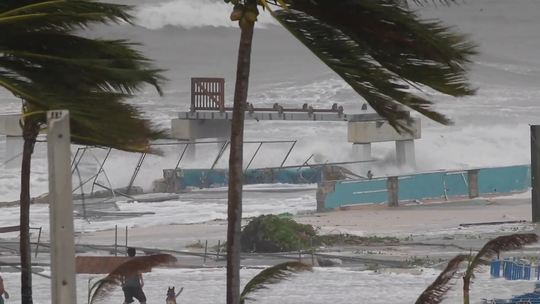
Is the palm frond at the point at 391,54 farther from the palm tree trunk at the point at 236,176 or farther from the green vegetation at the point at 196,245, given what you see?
the green vegetation at the point at 196,245

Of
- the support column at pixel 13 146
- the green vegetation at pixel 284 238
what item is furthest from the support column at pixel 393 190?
the support column at pixel 13 146

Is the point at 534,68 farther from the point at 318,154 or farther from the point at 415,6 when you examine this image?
the point at 415,6

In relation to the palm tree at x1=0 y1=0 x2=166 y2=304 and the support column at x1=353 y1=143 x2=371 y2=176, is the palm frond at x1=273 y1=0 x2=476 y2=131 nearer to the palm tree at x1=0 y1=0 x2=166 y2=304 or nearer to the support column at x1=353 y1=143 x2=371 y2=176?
the palm tree at x1=0 y1=0 x2=166 y2=304

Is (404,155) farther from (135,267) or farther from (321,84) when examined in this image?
(135,267)

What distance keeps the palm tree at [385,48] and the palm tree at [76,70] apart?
0.67 m

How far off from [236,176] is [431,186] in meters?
17.6

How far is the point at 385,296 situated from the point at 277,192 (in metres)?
15.4

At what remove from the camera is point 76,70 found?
4914 millimetres

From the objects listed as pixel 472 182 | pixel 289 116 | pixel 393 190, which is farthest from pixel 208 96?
pixel 393 190

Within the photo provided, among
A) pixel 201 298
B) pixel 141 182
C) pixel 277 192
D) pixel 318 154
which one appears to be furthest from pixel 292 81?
pixel 201 298

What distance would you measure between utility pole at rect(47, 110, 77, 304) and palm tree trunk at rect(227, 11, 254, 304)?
265 centimetres

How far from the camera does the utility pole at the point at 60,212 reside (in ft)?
8.72

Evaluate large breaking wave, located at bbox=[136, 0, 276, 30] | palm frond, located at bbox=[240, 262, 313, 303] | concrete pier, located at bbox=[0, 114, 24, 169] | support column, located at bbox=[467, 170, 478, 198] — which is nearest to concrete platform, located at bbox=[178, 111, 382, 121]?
concrete pier, located at bbox=[0, 114, 24, 169]

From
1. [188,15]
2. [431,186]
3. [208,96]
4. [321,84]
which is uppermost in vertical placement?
[188,15]
